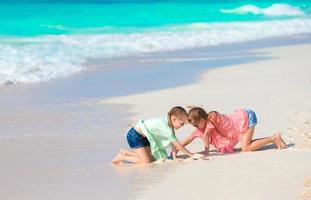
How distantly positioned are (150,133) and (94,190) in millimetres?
1420

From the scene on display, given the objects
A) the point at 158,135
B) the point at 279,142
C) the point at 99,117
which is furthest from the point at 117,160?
the point at 99,117

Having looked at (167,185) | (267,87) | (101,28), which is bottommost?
(167,185)

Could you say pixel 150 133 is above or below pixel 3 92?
below

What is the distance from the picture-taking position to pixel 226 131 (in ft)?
26.0

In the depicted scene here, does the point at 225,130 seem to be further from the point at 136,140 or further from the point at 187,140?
the point at 136,140

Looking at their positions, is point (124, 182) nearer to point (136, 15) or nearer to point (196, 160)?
point (196, 160)

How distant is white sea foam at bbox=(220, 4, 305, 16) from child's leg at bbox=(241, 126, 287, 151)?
1511 inches

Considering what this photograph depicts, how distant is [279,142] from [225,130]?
54 centimetres

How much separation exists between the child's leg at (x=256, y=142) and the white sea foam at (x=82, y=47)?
6500mm

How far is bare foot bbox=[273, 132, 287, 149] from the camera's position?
25.2 feet

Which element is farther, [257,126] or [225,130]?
[257,126]

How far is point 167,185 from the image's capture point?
20.7ft

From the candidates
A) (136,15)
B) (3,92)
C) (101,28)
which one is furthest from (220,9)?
(3,92)

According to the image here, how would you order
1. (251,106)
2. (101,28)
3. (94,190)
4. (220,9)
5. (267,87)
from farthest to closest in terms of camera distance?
(220,9), (101,28), (267,87), (251,106), (94,190)
